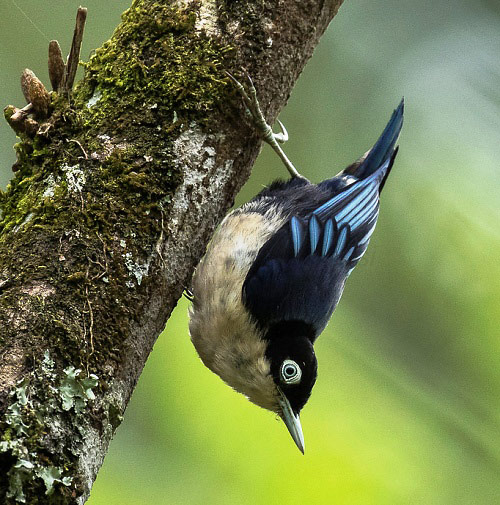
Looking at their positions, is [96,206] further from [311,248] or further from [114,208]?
[311,248]

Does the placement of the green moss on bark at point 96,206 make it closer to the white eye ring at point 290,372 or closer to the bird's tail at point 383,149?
the white eye ring at point 290,372

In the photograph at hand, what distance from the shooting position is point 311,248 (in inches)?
111

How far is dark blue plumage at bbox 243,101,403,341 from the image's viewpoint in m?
2.71

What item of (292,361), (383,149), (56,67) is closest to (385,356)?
(292,361)

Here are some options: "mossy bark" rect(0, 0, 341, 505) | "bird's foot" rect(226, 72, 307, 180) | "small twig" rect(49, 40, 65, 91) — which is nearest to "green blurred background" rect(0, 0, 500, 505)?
"mossy bark" rect(0, 0, 341, 505)

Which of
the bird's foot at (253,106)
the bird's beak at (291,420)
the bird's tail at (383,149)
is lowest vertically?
the bird's beak at (291,420)

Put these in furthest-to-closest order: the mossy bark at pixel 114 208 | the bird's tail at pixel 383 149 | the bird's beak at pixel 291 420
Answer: the bird's tail at pixel 383 149 < the bird's beak at pixel 291 420 < the mossy bark at pixel 114 208

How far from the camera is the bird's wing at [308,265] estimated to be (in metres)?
2.70

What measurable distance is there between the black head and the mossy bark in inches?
28.0

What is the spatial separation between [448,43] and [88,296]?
2781 mm

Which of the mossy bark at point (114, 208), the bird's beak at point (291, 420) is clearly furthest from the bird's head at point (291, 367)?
the mossy bark at point (114, 208)

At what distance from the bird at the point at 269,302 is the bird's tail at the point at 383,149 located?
1.90ft

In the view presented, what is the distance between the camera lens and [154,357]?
2.90m

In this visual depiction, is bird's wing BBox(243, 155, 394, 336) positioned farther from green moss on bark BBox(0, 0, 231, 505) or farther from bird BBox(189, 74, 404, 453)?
green moss on bark BBox(0, 0, 231, 505)
